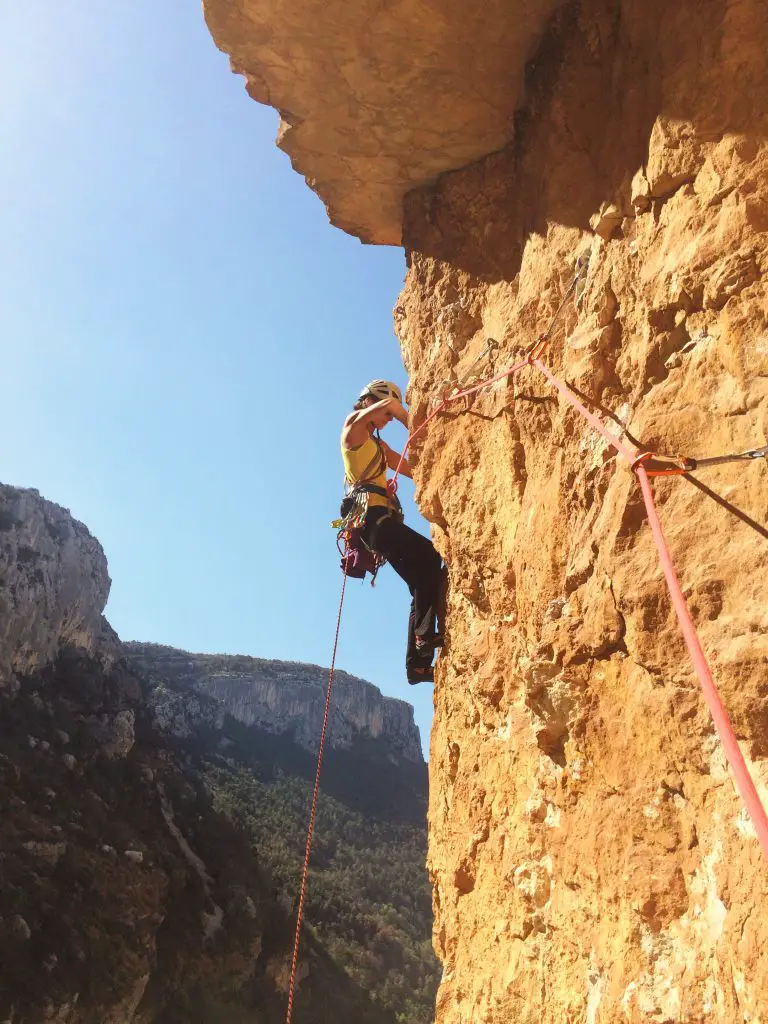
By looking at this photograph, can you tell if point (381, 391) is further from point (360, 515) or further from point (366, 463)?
point (360, 515)

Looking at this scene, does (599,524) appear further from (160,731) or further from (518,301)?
(160,731)

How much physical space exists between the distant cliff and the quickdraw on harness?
7022 cm

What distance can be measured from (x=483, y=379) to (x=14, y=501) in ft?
159

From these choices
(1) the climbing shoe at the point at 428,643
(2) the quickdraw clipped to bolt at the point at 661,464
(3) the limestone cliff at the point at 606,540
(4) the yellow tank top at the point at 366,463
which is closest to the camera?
(3) the limestone cliff at the point at 606,540

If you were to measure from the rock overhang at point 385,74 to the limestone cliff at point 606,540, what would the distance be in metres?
0.04

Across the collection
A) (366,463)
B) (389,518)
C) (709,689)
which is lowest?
(709,689)

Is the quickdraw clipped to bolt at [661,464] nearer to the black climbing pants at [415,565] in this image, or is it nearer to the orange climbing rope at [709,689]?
the orange climbing rope at [709,689]

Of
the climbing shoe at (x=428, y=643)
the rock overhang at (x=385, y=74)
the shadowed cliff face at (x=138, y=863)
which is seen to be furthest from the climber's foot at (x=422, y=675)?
the shadowed cliff face at (x=138, y=863)

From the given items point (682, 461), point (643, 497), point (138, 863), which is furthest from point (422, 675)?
point (138, 863)

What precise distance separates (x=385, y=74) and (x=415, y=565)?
Answer: 296cm

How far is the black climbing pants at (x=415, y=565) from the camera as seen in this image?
446 centimetres

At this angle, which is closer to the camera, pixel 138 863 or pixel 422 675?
pixel 422 675

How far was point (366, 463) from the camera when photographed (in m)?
4.82

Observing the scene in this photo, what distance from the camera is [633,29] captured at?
3275 millimetres
